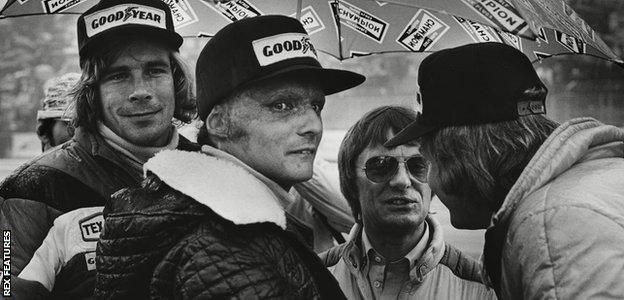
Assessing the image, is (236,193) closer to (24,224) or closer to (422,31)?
(24,224)

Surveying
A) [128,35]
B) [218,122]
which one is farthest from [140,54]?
[218,122]

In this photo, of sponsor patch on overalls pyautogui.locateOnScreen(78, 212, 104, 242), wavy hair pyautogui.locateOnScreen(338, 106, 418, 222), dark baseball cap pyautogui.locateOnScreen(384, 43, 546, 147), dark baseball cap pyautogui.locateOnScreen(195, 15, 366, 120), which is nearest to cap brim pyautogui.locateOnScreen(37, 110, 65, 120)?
sponsor patch on overalls pyautogui.locateOnScreen(78, 212, 104, 242)

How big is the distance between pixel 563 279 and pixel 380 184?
1438 millimetres

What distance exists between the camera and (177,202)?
1768mm

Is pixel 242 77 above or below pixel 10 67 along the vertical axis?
above

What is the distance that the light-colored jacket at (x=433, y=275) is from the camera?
2906 millimetres

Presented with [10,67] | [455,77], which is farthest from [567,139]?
[10,67]

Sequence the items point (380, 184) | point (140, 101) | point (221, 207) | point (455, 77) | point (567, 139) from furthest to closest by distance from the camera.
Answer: point (380, 184), point (140, 101), point (455, 77), point (567, 139), point (221, 207)

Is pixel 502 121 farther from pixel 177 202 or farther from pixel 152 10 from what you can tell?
pixel 152 10

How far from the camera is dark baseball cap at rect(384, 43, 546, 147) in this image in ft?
7.27

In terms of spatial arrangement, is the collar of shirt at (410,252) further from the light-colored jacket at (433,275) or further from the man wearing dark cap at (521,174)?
the man wearing dark cap at (521,174)

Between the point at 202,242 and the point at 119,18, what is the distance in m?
1.55

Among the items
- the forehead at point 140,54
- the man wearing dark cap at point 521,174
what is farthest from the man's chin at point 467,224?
the forehead at point 140,54

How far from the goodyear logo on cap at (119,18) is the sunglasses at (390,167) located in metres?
1.06
